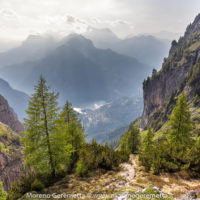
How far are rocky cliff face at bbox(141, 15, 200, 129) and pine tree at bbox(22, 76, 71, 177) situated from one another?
91546 millimetres

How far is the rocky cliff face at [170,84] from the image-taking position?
98.1 metres

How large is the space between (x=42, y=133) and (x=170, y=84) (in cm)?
13399

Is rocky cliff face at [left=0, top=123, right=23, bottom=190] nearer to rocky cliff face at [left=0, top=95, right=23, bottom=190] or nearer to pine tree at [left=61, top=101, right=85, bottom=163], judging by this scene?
rocky cliff face at [left=0, top=95, right=23, bottom=190]

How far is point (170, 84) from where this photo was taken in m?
127

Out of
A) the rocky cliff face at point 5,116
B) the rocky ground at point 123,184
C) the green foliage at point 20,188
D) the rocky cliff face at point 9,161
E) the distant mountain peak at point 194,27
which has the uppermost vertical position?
the distant mountain peak at point 194,27

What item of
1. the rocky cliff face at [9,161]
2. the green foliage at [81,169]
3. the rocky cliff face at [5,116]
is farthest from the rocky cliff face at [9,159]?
the green foliage at [81,169]

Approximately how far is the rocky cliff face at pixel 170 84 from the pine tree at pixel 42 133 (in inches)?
3604

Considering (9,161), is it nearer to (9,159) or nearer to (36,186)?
(9,159)

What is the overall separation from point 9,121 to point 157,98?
148 m

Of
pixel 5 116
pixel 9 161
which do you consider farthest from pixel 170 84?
pixel 5 116

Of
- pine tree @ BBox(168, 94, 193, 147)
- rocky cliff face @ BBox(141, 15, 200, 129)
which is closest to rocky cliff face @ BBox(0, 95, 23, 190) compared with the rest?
pine tree @ BBox(168, 94, 193, 147)

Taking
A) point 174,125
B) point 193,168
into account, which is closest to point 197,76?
point 174,125

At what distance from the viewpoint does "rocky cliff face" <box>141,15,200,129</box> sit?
322 feet

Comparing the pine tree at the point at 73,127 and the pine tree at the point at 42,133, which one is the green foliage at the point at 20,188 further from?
the pine tree at the point at 73,127
